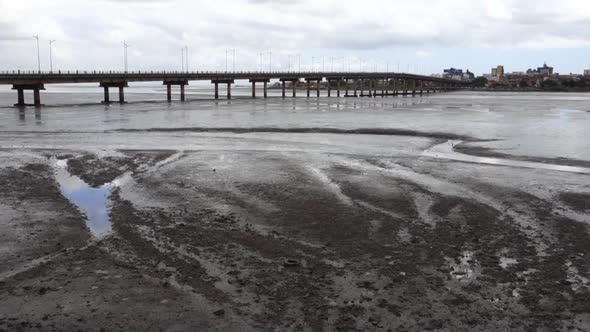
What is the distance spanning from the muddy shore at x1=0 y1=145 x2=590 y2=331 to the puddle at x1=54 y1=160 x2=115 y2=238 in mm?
237

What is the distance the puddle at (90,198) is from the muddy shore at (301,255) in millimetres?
237

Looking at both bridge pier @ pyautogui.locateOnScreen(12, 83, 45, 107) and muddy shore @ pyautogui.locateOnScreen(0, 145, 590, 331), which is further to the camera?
bridge pier @ pyautogui.locateOnScreen(12, 83, 45, 107)

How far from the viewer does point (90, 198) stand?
1527 cm

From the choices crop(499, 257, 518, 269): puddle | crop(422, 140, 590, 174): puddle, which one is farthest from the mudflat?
crop(422, 140, 590, 174): puddle

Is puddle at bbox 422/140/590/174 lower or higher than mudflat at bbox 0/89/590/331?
higher

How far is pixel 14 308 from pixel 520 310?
6.96 metres

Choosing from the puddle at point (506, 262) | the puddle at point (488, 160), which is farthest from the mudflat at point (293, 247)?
the puddle at point (488, 160)

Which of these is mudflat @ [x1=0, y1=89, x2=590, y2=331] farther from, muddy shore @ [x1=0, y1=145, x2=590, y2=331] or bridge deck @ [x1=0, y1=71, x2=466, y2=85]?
bridge deck @ [x1=0, y1=71, x2=466, y2=85]

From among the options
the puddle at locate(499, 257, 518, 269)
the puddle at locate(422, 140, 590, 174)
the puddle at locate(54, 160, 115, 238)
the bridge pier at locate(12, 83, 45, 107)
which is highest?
the bridge pier at locate(12, 83, 45, 107)

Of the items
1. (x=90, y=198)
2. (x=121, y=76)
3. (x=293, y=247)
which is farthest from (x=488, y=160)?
(x=121, y=76)

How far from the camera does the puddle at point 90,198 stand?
40.2 ft

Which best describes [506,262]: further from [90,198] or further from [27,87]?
[27,87]

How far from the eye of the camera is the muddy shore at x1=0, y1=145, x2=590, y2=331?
7473 mm

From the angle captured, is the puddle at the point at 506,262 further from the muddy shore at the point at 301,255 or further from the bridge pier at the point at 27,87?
the bridge pier at the point at 27,87
